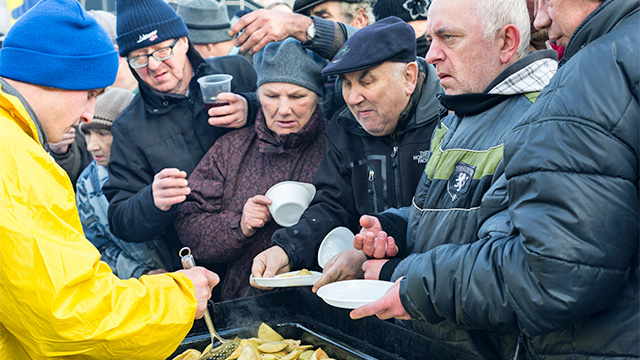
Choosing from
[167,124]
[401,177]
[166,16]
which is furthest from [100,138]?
[401,177]

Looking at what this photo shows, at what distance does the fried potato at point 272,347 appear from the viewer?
2436 millimetres

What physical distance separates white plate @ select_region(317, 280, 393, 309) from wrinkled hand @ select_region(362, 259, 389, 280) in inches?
3.0

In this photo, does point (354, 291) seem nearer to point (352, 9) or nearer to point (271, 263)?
point (271, 263)

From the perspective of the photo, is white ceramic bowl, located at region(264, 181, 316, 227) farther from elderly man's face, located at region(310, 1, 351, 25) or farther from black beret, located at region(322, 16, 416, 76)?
elderly man's face, located at region(310, 1, 351, 25)

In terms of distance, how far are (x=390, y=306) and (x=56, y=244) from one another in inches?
39.2

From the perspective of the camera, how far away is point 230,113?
342 centimetres

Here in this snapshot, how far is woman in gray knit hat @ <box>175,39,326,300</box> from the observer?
3256 millimetres

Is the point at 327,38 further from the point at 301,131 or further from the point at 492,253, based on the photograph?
the point at 492,253

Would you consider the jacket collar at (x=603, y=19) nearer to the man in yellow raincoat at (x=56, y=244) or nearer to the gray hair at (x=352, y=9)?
the man in yellow raincoat at (x=56, y=244)

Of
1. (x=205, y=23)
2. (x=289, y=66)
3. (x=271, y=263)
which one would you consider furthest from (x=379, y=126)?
(x=205, y=23)

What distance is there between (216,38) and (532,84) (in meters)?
4.31

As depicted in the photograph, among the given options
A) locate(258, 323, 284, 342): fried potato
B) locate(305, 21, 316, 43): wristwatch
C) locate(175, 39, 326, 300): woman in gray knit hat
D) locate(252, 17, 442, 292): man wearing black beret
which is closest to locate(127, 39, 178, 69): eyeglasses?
locate(175, 39, 326, 300): woman in gray knit hat

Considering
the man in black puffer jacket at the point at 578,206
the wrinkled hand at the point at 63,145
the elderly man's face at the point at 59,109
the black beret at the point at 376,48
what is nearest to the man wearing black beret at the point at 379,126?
the black beret at the point at 376,48

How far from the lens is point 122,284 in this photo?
6.10 feet
